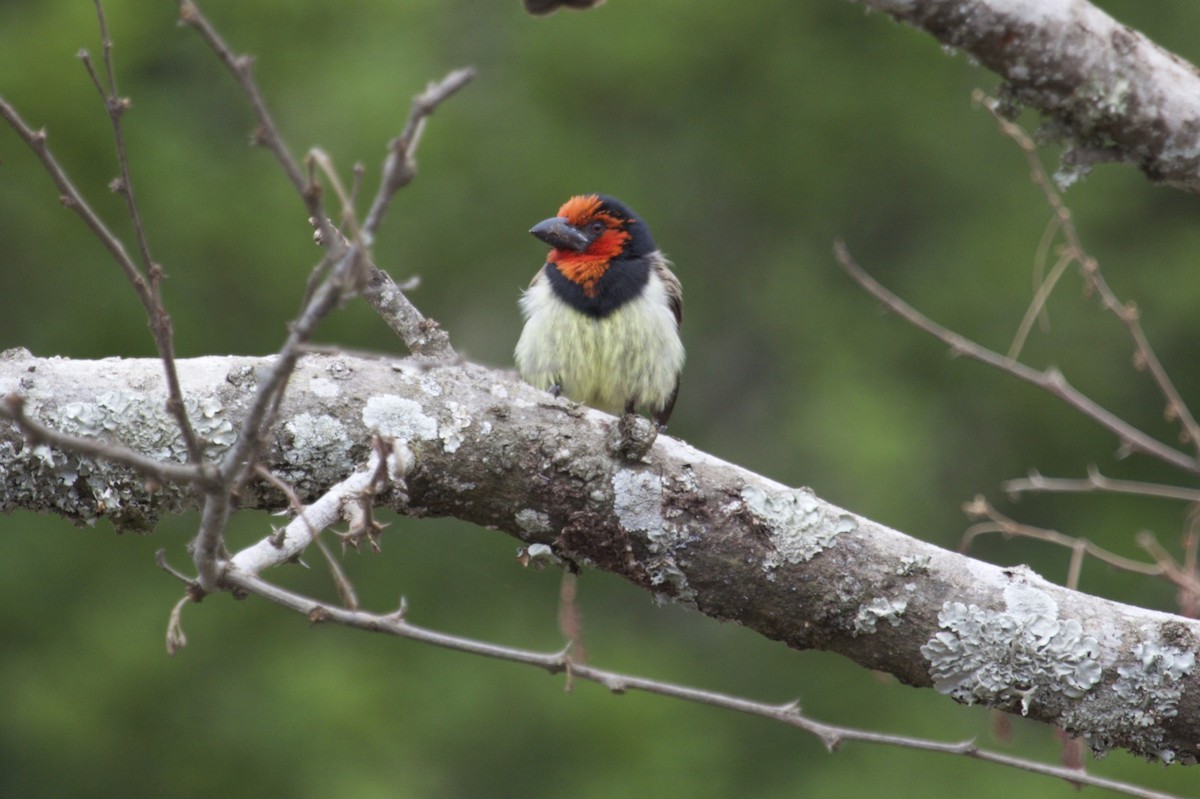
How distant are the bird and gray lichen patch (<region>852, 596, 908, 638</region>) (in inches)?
71.0

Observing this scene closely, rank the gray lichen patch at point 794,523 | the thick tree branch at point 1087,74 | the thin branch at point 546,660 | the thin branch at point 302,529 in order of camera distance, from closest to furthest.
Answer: the thin branch at point 546,660
the thin branch at point 302,529
the thick tree branch at point 1087,74
the gray lichen patch at point 794,523

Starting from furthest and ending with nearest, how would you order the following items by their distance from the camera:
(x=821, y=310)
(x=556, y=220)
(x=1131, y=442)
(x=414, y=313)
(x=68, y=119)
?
(x=821, y=310), (x=68, y=119), (x=556, y=220), (x=1131, y=442), (x=414, y=313)

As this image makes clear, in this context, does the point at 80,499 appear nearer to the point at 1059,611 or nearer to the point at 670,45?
the point at 1059,611

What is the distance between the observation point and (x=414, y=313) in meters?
2.87

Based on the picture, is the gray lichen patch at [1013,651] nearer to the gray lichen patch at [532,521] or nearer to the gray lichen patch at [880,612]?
the gray lichen patch at [880,612]

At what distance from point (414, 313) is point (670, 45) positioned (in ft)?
20.8

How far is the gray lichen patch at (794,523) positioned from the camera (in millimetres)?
2598

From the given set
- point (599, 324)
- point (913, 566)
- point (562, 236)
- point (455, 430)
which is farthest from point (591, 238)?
point (913, 566)

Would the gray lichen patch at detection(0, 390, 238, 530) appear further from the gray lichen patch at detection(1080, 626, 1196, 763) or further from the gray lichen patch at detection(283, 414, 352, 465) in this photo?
the gray lichen patch at detection(1080, 626, 1196, 763)

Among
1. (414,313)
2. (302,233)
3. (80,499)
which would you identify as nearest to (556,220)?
(414,313)

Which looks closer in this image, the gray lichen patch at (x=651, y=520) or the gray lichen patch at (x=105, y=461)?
the gray lichen patch at (x=105, y=461)

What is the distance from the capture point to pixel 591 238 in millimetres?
4613

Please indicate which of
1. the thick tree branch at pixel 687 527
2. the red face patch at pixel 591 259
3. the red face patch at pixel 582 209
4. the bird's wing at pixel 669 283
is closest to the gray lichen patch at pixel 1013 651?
the thick tree branch at pixel 687 527

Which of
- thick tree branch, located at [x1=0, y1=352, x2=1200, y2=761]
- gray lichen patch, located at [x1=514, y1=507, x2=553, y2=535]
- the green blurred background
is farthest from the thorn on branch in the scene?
the green blurred background
